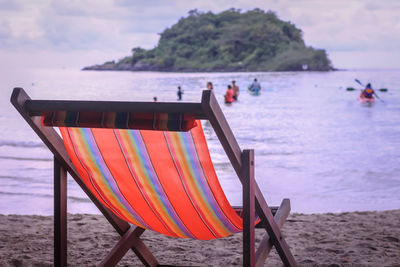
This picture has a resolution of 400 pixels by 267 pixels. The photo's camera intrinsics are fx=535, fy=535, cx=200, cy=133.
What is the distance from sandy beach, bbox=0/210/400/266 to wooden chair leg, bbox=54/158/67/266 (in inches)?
23.0

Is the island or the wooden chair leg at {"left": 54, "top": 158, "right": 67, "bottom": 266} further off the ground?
the island

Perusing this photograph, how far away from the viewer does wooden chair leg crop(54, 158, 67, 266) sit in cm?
166

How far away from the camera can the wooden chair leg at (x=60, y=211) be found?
1.66m

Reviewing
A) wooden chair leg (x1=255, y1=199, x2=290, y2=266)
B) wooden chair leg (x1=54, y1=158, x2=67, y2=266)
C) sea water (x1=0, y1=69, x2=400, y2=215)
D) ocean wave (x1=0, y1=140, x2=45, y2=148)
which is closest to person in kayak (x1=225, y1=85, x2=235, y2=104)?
sea water (x1=0, y1=69, x2=400, y2=215)

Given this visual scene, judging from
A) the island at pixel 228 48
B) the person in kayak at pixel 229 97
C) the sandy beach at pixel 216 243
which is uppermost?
the island at pixel 228 48

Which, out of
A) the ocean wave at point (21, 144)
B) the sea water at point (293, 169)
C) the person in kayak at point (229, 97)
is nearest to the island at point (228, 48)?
the person in kayak at point (229, 97)

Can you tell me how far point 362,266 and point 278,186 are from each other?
226cm

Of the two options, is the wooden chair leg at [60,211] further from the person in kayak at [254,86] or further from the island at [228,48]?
the island at [228,48]

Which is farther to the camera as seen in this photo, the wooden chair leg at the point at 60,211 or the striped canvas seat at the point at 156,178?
the wooden chair leg at the point at 60,211

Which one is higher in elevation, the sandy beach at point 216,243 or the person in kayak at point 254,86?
the person in kayak at point 254,86

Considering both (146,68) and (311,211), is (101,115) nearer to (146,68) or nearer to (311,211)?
(311,211)

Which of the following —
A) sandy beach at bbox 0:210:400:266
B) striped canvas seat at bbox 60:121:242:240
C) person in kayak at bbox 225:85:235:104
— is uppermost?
striped canvas seat at bbox 60:121:242:240

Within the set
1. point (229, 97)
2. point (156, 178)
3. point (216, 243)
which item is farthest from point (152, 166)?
point (229, 97)

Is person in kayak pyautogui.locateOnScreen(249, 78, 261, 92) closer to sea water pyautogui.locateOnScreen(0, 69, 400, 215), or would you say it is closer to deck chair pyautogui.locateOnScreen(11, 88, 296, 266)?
sea water pyautogui.locateOnScreen(0, 69, 400, 215)
